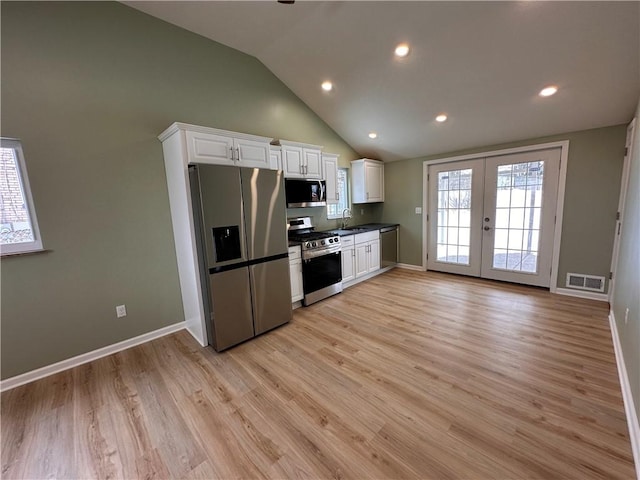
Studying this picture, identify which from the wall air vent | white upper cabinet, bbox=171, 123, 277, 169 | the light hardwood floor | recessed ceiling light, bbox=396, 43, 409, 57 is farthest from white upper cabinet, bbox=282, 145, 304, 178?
the wall air vent

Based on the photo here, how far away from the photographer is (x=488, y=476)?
131 cm

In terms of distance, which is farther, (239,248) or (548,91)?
(548,91)

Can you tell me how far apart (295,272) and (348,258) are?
107cm

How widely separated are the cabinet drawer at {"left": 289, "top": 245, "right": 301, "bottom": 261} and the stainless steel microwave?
2.23ft

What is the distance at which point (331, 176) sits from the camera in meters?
4.21

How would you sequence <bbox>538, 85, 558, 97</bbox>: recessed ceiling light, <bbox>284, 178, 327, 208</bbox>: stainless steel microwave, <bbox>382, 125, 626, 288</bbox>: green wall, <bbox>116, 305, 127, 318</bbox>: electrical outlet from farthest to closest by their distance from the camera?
<bbox>284, 178, 327, 208</bbox>: stainless steel microwave → <bbox>382, 125, 626, 288</bbox>: green wall → <bbox>538, 85, 558, 97</bbox>: recessed ceiling light → <bbox>116, 305, 127, 318</bbox>: electrical outlet

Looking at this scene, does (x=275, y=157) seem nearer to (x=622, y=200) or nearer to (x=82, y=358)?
(x=82, y=358)

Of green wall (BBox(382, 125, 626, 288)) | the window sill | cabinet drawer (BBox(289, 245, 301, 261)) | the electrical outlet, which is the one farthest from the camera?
cabinet drawer (BBox(289, 245, 301, 261))

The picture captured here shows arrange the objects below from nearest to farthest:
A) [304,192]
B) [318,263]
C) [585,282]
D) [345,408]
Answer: [345,408], [585,282], [318,263], [304,192]

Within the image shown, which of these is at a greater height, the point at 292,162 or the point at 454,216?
the point at 292,162

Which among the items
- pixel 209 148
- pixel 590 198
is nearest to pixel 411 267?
pixel 590 198

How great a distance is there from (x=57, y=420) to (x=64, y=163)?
80.5 inches

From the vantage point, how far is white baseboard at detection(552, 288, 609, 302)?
3.32m

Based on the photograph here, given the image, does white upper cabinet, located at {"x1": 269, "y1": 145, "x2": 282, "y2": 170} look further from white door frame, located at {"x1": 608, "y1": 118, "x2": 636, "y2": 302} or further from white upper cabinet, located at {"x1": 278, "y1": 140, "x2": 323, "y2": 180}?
white door frame, located at {"x1": 608, "y1": 118, "x2": 636, "y2": 302}
